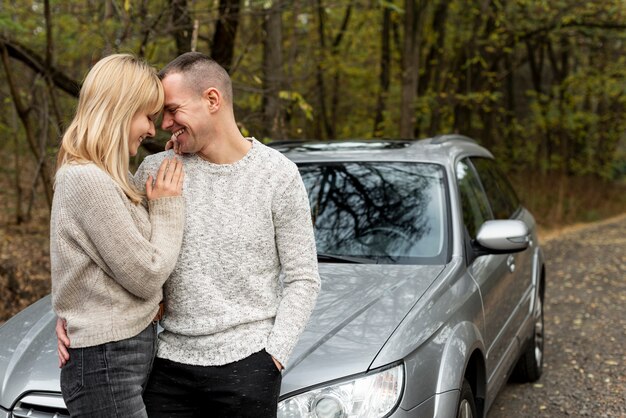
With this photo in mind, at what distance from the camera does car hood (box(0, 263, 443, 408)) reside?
266 centimetres

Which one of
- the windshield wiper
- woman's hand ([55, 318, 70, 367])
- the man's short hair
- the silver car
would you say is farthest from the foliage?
woman's hand ([55, 318, 70, 367])

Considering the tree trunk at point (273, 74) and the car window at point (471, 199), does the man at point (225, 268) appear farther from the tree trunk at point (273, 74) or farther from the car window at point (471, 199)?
the tree trunk at point (273, 74)

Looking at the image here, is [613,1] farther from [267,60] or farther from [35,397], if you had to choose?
[35,397]

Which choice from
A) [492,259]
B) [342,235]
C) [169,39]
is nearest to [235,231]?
[342,235]

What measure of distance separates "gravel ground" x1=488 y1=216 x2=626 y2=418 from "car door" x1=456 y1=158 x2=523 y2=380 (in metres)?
0.80

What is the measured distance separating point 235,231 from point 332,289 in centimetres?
124

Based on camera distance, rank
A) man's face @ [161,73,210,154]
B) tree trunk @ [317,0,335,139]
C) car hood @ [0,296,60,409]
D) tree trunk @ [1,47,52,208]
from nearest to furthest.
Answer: man's face @ [161,73,210,154] → car hood @ [0,296,60,409] → tree trunk @ [1,47,52,208] → tree trunk @ [317,0,335,139]

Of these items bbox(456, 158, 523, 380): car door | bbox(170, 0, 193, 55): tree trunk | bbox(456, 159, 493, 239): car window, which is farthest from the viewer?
bbox(170, 0, 193, 55): tree trunk

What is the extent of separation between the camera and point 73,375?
202 cm

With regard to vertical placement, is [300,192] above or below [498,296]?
above

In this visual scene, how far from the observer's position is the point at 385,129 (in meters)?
14.9

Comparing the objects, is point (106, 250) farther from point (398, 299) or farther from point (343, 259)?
point (343, 259)

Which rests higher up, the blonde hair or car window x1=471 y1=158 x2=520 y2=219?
the blonde hair

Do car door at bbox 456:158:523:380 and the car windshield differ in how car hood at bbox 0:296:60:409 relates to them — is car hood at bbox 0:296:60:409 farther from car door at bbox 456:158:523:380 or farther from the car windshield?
car door at bbox 456:158:523:380
